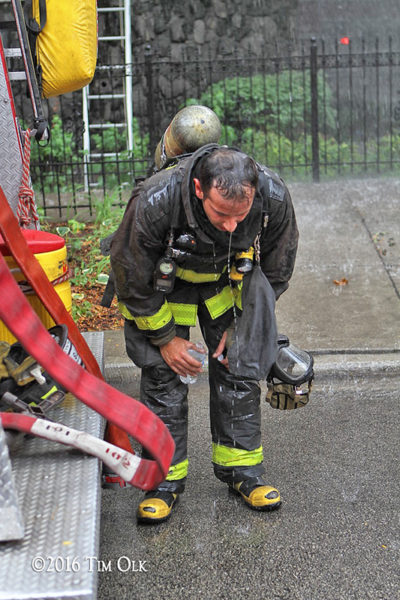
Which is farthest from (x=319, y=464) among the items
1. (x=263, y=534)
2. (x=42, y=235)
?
(x=42, y=235)

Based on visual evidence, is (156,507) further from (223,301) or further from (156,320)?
(223,301)

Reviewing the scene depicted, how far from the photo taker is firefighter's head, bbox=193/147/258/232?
9.36 feet

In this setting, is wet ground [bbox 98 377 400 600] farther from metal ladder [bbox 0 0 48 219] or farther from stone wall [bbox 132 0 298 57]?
stone wall [bbox 132 0 298 57]

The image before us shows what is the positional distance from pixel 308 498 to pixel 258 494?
0.91ft

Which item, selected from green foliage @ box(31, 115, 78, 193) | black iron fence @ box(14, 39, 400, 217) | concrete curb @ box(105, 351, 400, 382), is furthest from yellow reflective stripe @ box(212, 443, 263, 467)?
green foliage @ box(31, 115, 78, 193)

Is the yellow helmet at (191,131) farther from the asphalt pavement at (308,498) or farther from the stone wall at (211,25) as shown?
the stone wall at (211,25)

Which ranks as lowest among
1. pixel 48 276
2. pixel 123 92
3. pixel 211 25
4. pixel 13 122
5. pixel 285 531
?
pixel 285 531

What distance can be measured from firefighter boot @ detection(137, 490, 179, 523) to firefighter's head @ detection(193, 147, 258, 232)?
1.26 m

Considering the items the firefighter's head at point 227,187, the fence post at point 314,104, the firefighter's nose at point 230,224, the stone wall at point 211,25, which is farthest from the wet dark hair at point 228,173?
the stone wall at point 211,25

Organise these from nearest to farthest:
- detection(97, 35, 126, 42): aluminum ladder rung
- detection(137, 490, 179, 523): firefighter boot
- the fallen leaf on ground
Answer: detection(137, 490, 179, 523): firefighter boot < the fallen leaf on ground < detection(97, 35, 126, 42): aluminum ladder rung

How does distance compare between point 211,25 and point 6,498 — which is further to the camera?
point 211,25

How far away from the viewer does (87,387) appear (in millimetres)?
2607

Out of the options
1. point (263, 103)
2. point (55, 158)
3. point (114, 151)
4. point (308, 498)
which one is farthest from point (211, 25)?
point (308, 498)

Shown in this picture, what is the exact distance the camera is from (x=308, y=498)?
3.62 m
